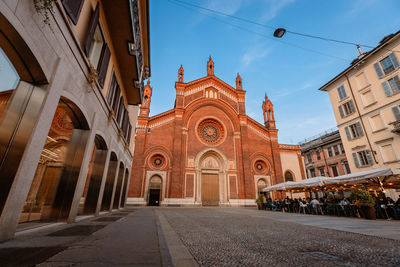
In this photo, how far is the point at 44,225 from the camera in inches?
169

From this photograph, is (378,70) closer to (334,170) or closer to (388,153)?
(388,153)

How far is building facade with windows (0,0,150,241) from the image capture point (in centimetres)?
296

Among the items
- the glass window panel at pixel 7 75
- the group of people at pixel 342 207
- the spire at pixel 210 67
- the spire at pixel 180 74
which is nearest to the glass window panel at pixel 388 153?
the group of people at pixel 342 207

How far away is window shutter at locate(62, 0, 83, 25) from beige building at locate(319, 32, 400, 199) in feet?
73.9

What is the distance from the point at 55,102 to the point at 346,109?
83.8 feet

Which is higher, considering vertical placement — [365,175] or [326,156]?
[326,156]

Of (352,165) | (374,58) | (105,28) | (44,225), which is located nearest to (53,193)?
(44,225)

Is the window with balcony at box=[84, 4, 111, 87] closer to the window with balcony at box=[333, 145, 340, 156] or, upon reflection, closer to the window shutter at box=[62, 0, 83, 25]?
the window shutter at box=[62, 0, 83, 25]

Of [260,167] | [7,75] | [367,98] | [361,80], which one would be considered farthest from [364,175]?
[260,167]

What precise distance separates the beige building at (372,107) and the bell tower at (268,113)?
8.14 meters

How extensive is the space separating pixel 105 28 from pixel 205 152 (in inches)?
731

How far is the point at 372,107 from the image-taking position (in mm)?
17625

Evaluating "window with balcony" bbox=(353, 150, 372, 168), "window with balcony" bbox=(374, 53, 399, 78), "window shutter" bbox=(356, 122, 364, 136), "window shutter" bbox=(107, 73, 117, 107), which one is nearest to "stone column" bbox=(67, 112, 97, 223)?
"window shutter" bbox=(107, 73, 117, 107)

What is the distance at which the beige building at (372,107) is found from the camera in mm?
15945
